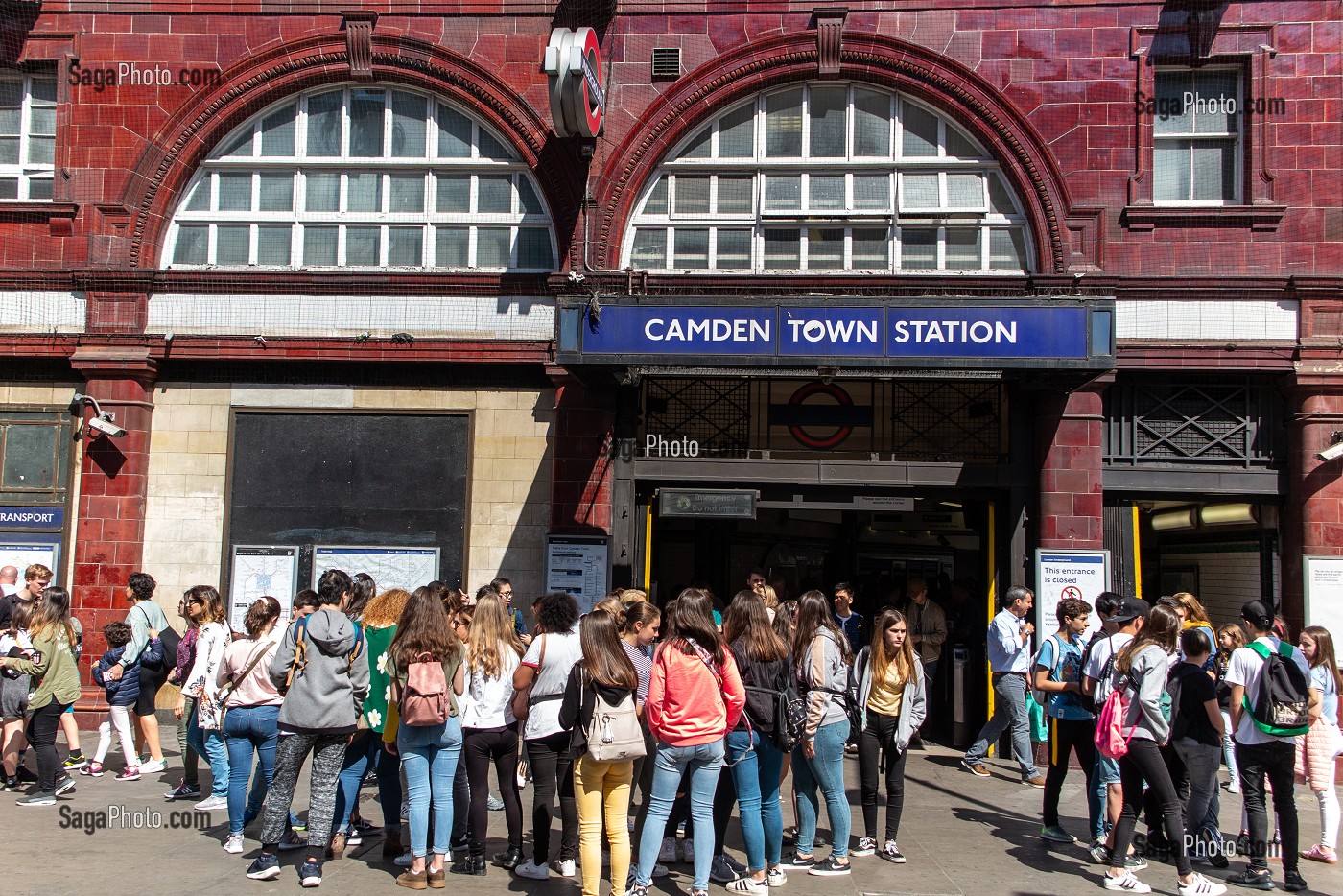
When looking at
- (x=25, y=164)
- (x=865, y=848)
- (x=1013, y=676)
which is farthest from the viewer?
(x=25, y=164)

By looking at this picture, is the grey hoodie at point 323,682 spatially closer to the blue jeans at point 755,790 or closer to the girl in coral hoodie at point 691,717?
the girl in coral hoodie at point 691,717

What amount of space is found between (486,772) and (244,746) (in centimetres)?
174

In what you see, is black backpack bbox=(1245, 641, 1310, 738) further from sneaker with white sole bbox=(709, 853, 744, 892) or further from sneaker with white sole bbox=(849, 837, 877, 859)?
sneaker with white sole bbox=(709, 853, 744, 892)

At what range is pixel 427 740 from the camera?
703 cm

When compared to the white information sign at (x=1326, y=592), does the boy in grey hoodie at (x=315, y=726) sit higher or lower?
lower

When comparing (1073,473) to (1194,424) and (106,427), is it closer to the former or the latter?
(1194,424)

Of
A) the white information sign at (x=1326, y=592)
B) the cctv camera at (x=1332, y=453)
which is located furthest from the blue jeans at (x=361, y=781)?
the cctv camera at (x=1332, y=453)

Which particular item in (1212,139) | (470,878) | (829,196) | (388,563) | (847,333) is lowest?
(470,878)

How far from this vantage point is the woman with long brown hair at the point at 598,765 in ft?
21.2

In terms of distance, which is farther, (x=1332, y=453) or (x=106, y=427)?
(x=106, y=427)

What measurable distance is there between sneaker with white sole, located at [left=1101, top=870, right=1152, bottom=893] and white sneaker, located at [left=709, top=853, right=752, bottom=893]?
2.50 m

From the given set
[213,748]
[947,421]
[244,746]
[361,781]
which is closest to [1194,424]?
[947,421]

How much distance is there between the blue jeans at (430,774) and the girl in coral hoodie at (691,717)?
1347 mm

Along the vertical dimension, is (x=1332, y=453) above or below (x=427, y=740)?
above
